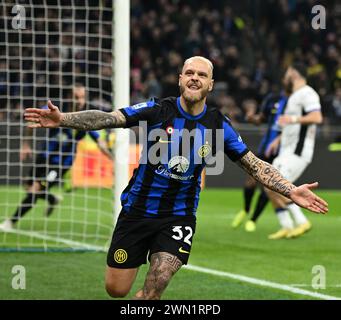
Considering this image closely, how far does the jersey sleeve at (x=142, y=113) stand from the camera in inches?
263

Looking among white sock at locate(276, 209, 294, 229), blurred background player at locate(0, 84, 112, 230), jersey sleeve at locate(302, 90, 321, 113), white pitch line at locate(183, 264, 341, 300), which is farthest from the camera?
white sock at locate(276, 209, 294, 229)

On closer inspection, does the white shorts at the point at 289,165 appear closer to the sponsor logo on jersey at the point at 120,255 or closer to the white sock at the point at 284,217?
the white sock at the point at 284,217

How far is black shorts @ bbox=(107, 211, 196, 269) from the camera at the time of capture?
6.77 m

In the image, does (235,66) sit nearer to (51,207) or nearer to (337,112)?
(337,112)

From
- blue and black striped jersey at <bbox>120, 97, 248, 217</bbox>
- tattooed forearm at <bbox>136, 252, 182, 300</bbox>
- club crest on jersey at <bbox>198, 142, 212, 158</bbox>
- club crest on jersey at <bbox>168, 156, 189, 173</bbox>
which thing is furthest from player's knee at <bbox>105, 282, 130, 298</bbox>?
club crest on jersey at <bbox>198, 142, 212, 158</bbox>

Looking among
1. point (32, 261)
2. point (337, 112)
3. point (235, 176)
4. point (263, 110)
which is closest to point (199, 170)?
point (32, 261)

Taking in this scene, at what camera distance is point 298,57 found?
86.9ft

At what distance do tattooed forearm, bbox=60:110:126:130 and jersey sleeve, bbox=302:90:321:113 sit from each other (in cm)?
627

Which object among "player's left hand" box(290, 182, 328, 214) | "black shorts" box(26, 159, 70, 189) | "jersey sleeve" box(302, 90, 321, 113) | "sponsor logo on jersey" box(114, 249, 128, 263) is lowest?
"black shorts" box(26, 159, 70, 189)

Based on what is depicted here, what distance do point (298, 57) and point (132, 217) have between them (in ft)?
66.6

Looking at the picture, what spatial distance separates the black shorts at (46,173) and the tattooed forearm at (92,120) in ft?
18.0

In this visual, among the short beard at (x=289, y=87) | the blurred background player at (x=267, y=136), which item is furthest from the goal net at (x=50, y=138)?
the short beard at (x=289, y=87)

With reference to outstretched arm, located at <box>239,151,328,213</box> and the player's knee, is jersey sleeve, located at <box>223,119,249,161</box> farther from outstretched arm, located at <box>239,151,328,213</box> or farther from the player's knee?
the player's knee
